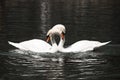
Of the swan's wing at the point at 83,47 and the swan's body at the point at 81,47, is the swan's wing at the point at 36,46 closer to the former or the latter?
the swan's body at the point at 81,47

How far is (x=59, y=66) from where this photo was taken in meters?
20.5

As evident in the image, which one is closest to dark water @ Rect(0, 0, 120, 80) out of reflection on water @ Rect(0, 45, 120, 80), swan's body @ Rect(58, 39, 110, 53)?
reflection on water @ Rect(0, 45, 120, 80)

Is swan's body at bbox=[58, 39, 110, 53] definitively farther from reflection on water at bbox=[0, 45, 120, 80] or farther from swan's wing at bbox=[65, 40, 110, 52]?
reflection on water at bbox=[0, 45, 120, 80]

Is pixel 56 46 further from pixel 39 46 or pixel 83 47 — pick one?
pixel 83 47

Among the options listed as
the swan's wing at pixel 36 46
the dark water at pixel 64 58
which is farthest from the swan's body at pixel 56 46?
the dark water at pixel 64 58

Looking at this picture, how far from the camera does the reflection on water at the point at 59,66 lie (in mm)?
18516

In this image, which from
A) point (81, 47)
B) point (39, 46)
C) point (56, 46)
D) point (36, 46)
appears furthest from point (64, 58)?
point (36, 46)

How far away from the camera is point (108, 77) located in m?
18.3

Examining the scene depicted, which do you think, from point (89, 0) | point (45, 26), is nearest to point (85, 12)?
point (45, 26)

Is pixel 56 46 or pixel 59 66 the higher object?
pixel 59 66

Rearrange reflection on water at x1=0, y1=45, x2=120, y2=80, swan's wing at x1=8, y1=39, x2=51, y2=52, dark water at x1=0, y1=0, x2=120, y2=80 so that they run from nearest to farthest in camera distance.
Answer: reflection on water at x1=0, y1=45, x2=120, y2=80 → dark water at x1=0, y1=0, x2=120, y2=80 → swan's wing at x1=8, y1=39, x2=51, y2=52

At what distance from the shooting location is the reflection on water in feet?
60.7

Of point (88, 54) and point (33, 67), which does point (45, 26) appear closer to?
point (88, 54)

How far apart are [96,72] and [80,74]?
0.66m
